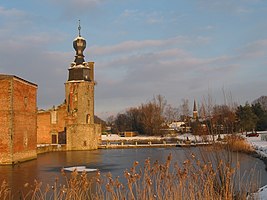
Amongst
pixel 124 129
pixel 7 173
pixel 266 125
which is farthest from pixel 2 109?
pixel 124 129

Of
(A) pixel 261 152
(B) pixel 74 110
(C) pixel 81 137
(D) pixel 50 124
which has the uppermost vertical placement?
(B) pixel 74 110

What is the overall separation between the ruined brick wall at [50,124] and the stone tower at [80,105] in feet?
2.88

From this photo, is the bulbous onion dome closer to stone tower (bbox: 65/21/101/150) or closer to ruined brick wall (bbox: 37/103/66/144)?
stone tower (bbox: 65/21/101/150)

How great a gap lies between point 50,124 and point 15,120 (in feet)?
60.5

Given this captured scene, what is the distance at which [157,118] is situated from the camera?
6812cm

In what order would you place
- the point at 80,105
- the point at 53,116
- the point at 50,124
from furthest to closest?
the point at 53,116 < the point at 50,124 < the point at 80,105

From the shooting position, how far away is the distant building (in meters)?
40.9

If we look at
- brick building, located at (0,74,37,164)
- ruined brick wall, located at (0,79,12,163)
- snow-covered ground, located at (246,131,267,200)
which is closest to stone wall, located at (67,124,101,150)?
brick building, located at (0,74,37,164)

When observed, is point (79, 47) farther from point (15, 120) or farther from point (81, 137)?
point (15, 120)

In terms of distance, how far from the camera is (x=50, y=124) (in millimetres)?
42000

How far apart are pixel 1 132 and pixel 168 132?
47.3 meters

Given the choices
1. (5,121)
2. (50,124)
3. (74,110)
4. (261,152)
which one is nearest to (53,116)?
(50,124)

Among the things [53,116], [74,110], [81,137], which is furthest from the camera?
[53,116]

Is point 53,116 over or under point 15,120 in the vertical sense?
over
